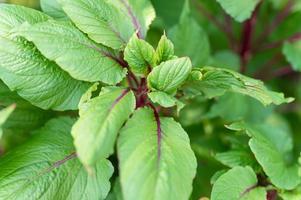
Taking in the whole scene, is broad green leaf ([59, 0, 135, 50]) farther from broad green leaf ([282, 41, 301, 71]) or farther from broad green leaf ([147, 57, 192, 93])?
broad green leaf ([282, 41, 301, 71])

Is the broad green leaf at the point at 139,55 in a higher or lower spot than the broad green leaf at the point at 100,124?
higher

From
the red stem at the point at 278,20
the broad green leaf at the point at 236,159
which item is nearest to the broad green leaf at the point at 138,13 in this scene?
the broad green leaf at the point at 236,159

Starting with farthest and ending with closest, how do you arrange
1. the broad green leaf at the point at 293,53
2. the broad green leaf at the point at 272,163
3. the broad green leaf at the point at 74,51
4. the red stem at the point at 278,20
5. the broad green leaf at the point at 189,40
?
1. the red stem at the point at 278,20
2. the broad green leaf at the point at 293,53
3. the broad green leaf at the point at 189,40
4. the broad green leaf at the point at 272,163
5. the broad green leaf at the point at 74,51

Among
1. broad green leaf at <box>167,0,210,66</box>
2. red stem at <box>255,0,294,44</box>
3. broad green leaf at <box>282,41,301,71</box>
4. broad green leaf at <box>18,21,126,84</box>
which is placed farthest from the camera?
red stem at <box>255,0,294,44</box>

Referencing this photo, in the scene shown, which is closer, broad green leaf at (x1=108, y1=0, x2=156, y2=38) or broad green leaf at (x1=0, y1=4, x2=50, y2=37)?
broad green leaf at (x1=0, y1=4, x2=50, y2=37)

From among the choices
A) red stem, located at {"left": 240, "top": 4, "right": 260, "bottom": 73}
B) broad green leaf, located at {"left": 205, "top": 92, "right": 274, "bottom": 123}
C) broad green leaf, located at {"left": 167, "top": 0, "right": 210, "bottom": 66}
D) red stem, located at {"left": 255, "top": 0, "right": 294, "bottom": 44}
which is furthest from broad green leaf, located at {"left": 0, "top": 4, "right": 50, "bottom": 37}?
red stem, located at {"left": 255, "top": 0, "right": 294, "bottom": 44}

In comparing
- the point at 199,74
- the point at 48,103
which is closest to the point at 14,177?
the point at 48,103

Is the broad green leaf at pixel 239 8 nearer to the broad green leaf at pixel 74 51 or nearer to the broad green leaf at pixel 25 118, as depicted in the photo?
the broad green leaf at pixel 74 51

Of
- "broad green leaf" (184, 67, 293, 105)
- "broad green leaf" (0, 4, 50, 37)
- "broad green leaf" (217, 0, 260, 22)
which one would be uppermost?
"broad green leaf" (0, 4, 50, 37)
